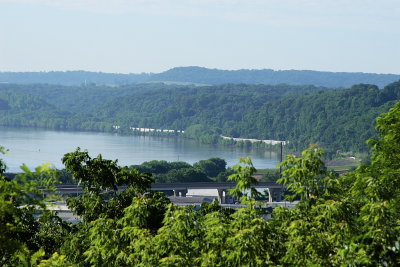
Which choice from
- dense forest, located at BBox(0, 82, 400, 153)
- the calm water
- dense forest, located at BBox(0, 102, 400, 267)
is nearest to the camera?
dense forest, located at BBox(0, 102, 400, 267)

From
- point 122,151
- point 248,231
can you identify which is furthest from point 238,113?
point 248,231

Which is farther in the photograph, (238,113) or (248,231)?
(238,113)

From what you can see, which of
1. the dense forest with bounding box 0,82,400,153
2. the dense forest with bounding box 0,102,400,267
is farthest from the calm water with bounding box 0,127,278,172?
the dense forest with bounding box 0,102,400,267

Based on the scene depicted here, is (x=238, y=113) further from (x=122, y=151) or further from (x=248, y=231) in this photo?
(x=248, y=231)

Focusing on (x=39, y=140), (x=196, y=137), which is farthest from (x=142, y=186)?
(x=196, y=137)

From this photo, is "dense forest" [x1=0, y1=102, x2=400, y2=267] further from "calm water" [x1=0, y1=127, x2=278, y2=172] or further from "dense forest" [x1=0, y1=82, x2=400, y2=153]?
"dense forest" [x1=0, y1=82, x2=400, y2=153]

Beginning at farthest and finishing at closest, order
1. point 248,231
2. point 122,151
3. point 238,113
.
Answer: point 238,113, point 122,151, point 248,231
